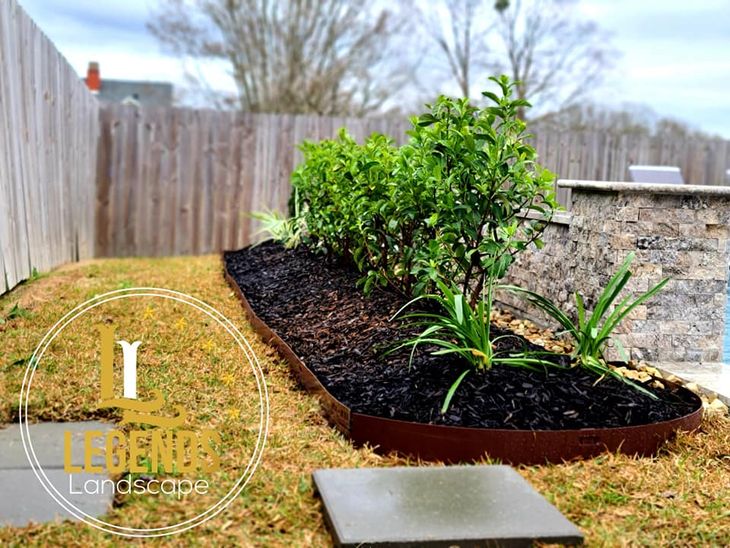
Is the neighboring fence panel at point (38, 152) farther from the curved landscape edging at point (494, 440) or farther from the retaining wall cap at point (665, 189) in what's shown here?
the retaining wall cap at point (665, 189)

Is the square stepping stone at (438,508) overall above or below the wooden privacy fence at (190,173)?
below

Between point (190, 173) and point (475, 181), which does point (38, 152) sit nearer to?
point (190, 173)

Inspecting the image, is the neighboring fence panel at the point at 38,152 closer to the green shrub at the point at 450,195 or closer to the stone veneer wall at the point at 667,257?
the green shrub at the point at 450,195

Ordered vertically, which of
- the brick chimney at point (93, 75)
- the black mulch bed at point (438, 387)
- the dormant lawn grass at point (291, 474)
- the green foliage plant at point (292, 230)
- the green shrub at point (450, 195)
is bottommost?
the dormant lawn grass at point (291, 474)

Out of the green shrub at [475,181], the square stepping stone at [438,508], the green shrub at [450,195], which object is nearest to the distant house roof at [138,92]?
the green shrub at [450,195]

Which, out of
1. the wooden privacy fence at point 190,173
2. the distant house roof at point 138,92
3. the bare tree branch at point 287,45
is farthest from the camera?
the distant house roof at point 138,92

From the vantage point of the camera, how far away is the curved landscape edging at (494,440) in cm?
292

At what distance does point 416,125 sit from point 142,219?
21.0 ft

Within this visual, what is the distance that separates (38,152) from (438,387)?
4401mm

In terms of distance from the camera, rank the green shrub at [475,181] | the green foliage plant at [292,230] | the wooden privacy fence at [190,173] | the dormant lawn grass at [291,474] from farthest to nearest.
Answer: the wooden privacy fence at [190,173]
the green foliage plant at [292,230]
the green shrub at [475,181]
the dormant lawn grass at [291,474]

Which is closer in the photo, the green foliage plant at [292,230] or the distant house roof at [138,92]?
the green foliage plant at [292,230]

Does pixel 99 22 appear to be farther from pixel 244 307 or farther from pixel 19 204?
pixel 244 307

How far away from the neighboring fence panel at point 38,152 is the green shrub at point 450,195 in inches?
92.1

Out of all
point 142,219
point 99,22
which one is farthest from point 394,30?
point 142,219
